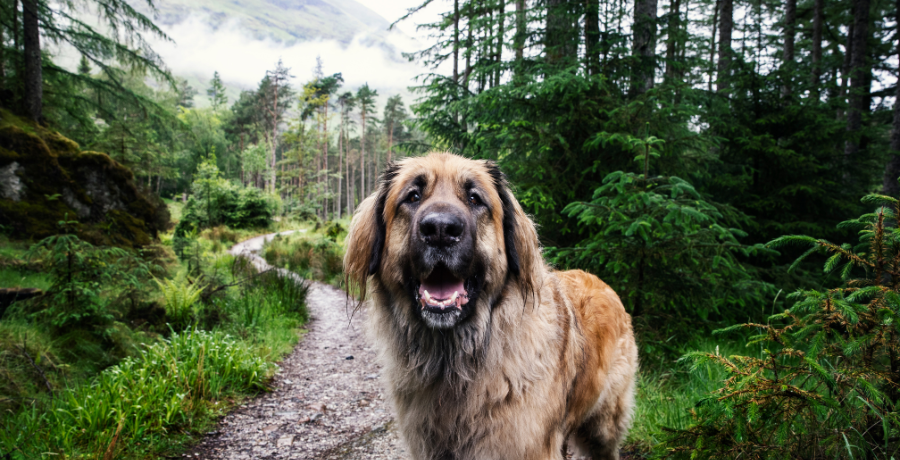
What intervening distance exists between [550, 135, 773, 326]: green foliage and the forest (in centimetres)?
3

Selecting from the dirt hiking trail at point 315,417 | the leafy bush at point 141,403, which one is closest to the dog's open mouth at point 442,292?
the dirt hiking trail at point 315,417

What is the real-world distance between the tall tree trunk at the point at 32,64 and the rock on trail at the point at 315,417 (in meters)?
8.23

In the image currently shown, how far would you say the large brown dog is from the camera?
2.00m

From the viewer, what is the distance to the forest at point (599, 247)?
178 centimetres

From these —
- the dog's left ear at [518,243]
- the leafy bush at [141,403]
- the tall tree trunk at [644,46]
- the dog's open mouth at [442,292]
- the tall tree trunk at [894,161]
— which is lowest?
the leafy bush at [141,403]

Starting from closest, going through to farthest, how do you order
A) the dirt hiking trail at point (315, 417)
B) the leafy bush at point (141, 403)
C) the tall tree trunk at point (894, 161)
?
1. the leafy bush at point (141, 403)
2. the dirt hiking trail at point (315, 417)
3. the tall tree trunk at point (894, 161)

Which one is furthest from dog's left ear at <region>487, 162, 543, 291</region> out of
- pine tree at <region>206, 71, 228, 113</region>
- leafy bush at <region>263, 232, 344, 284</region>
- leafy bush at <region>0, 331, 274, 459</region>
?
pine tree at <region>206, 71, 228, 113</region>

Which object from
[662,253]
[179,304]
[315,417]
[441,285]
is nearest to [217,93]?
[179,304]

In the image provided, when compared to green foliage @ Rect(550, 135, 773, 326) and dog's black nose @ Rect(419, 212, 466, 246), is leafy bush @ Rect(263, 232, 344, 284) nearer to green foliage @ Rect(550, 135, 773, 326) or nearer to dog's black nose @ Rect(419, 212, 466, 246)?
green foliage @ Rect(550, 135, 773, 326)

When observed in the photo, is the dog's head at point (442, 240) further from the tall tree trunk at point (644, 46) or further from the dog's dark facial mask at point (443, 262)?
the tall tree trunk at point (644, 46)

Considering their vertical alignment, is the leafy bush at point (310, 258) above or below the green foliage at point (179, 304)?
below

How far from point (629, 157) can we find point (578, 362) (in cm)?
387

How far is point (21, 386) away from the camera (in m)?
3.33

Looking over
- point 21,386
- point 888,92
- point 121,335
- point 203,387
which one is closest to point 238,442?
point 203,387
